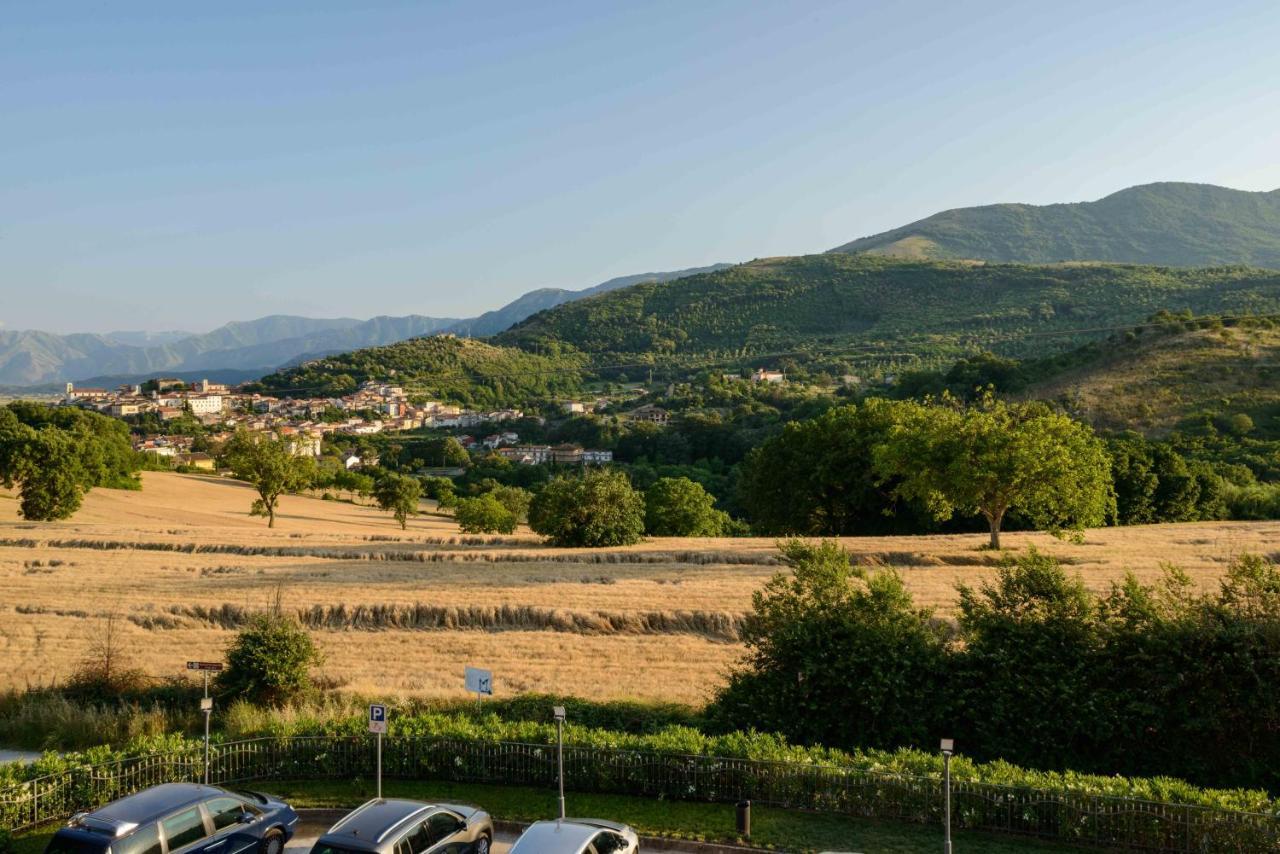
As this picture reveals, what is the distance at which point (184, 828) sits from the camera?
38.3ft

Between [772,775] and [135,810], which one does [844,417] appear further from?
[135,810]

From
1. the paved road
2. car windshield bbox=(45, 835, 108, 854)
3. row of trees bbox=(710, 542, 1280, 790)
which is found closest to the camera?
car windshield bbox=(45, 835, 108, 854)

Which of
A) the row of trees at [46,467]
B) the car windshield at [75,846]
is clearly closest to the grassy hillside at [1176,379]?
the row of trees at [46,467]

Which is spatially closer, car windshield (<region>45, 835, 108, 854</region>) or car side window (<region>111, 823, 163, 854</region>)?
car windshield (<region>45, 835, 108, 854</region>)

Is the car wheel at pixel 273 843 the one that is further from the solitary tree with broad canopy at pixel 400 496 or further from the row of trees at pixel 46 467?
the solitary tree with broad canopy at pixel 400 496

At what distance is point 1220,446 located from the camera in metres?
72.2

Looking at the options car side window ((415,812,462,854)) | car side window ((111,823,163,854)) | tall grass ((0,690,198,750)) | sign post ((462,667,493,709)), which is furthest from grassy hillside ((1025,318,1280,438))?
car side window ((111,823,163,854))

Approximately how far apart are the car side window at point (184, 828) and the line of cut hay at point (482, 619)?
62.1 feet

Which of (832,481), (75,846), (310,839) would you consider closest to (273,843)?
(310,839)

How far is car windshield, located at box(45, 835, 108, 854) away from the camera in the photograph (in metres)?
10.7

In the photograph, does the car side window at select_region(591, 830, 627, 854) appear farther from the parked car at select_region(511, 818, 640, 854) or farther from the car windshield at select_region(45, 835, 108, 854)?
the car windshield at select_region(45, 835, 108, 854)

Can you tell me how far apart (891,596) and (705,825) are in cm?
677

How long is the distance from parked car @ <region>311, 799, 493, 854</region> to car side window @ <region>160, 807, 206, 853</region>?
1772mm

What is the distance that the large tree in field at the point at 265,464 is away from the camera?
2648 inches
